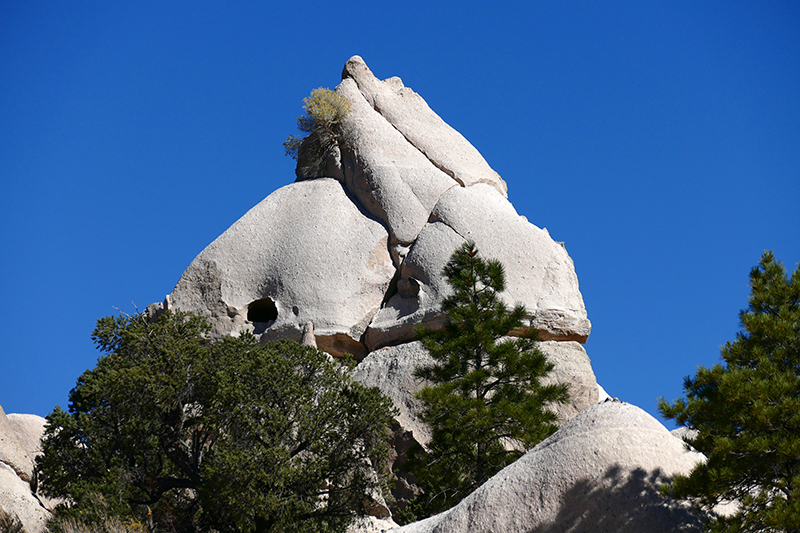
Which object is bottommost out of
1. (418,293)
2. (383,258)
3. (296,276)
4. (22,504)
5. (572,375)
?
(22,504)

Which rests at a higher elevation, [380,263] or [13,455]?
[380,263]

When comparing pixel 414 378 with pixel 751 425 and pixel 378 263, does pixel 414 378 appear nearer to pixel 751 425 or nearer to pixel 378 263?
pixel 378 263

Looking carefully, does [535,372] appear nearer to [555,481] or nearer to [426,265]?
[426,265]

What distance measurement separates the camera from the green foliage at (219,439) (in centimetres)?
1355

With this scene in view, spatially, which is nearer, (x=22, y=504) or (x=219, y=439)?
(x=219, y=439)

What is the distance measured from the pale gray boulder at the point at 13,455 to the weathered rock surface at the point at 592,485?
31.4 feet

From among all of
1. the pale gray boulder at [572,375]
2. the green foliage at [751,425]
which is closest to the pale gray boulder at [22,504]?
the pale gray boulder at [572,375]

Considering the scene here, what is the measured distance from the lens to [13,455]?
1677 centimetres

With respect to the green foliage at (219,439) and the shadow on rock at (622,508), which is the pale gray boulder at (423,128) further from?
the shadow on rock at (622,508)

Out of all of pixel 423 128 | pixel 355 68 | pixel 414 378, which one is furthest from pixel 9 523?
pixel 355 68

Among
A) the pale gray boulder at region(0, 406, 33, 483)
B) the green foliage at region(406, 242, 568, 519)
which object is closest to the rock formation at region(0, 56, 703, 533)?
the pale gray boulder at region(0, 406, 33, 483)

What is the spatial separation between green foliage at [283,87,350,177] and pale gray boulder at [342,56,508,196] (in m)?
1.53

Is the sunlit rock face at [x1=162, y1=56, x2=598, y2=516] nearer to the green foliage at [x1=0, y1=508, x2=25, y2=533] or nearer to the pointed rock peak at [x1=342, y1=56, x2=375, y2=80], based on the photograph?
the pointed rock peak at [x1=342, y1=56, x2=375, y2=80]

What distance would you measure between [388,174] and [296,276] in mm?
4032
